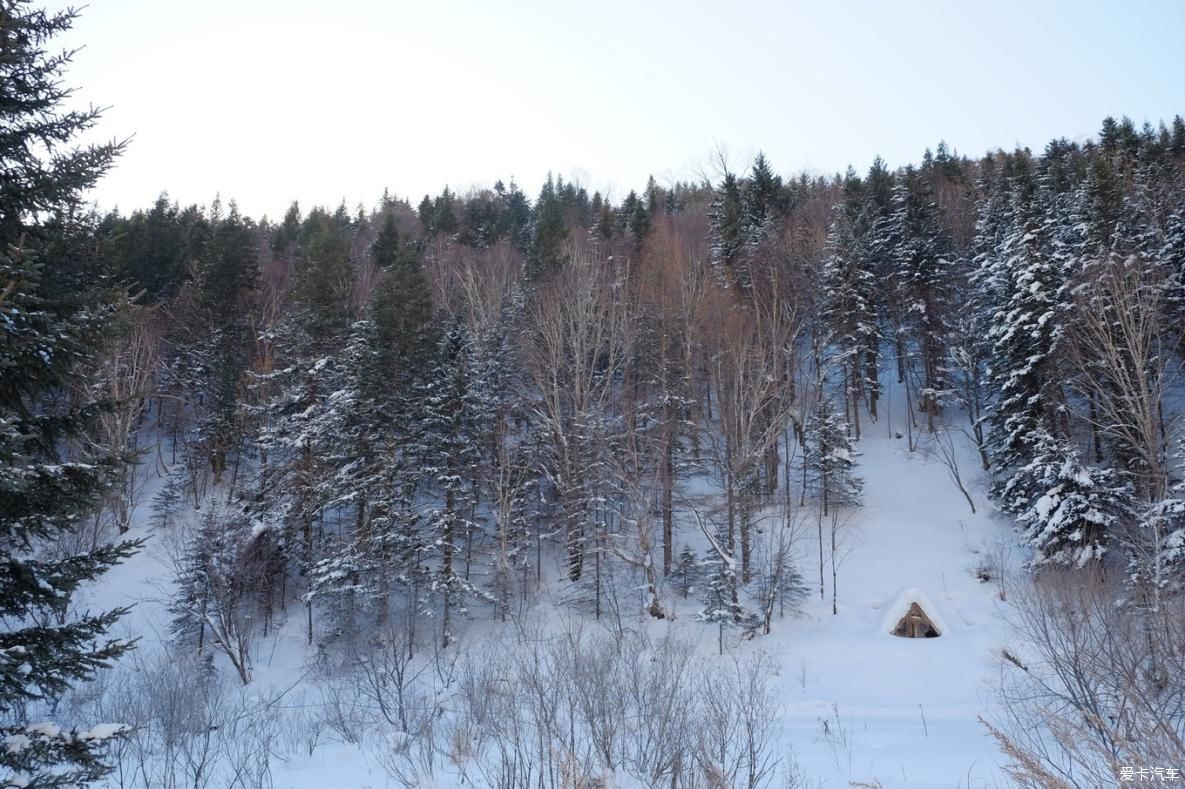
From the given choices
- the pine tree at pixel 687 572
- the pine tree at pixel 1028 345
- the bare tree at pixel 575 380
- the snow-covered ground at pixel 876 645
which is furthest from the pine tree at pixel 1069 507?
the bare tree at pixel 575 380

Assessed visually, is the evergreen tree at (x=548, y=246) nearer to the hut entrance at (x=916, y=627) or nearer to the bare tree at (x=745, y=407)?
the bare tree at (x=745, y=407)

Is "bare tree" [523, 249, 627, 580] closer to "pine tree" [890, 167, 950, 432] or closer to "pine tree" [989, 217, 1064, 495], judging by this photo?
"pine tree" [989, 217, 1064, 495]

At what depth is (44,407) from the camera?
24.0ft

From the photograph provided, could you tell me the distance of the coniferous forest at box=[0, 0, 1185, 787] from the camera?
7.57 meters

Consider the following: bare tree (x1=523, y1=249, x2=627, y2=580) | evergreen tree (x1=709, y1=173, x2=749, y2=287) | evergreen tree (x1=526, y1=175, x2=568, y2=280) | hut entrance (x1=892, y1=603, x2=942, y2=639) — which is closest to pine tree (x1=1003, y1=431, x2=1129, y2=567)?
hut entrance (x1=892, y1=603, x2=942, y2=639)

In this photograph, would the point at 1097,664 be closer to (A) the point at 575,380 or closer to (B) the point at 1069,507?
(B) the point at 1069,507

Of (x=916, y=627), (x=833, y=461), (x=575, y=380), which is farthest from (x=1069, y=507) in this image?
(x=575, y=380)

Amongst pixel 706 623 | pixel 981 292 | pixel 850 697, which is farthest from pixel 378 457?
pixel 981 292

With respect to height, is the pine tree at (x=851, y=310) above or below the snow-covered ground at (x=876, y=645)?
above

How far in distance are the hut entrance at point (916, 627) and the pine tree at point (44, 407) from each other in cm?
1998

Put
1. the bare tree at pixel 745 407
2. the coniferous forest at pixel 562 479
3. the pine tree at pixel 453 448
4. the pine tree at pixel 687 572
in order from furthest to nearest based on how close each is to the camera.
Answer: the pine tree at pixel 453 448
the bare tree at pixel 745 407
the pine tree at pixel 687 572
the coniferous forest at pixel 562 479

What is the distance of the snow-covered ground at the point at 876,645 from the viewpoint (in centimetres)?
1196

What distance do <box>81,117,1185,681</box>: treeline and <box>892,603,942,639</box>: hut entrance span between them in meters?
3.43

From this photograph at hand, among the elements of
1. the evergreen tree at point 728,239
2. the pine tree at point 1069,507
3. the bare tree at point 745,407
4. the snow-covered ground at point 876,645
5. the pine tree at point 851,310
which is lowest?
the snow-covered ground at point 876,645
